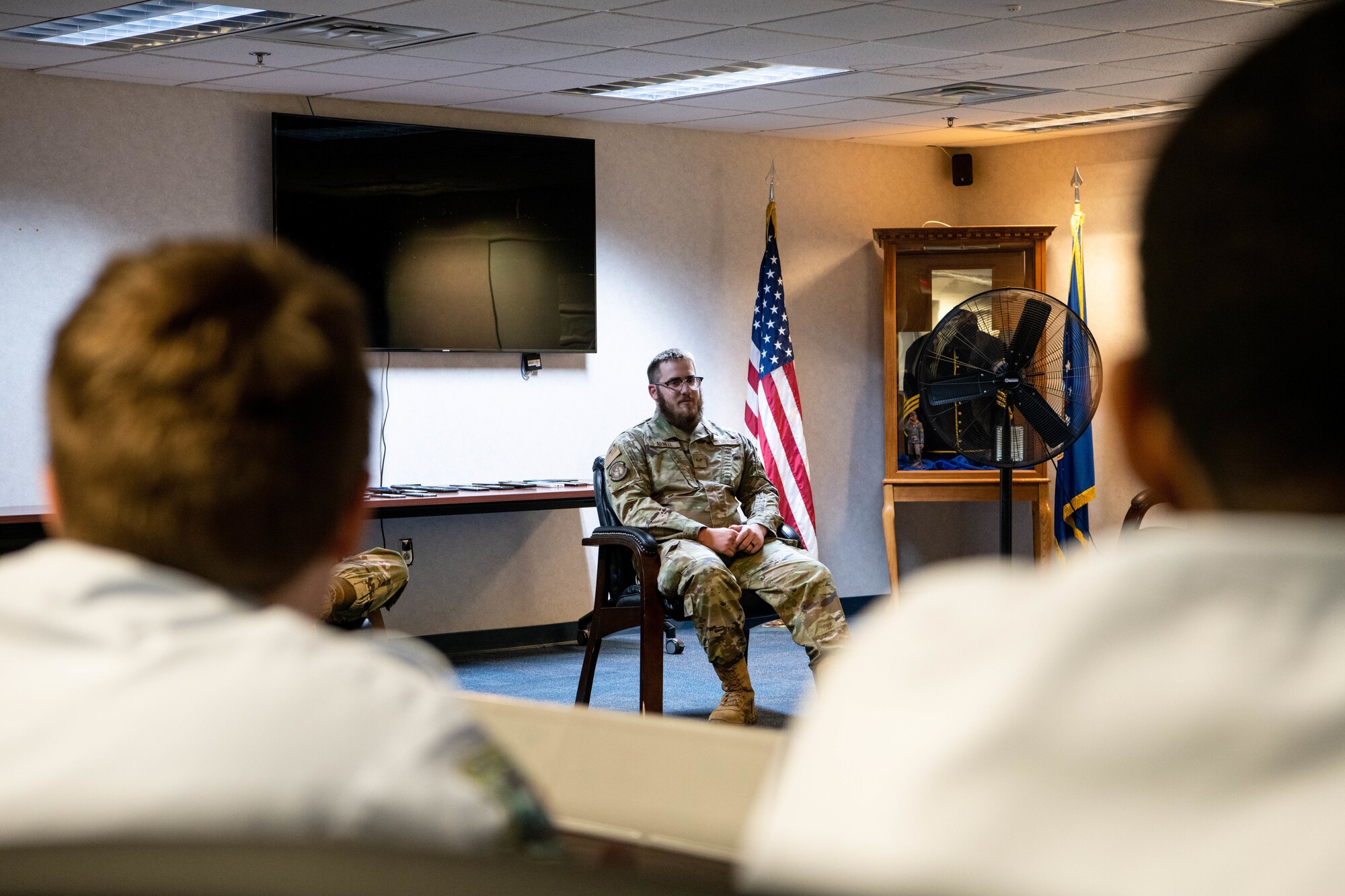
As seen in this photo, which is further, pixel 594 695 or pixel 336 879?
pixel 594 695

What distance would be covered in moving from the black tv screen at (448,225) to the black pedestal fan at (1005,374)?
2.10m

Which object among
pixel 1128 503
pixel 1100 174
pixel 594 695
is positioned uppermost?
pixel 1100 174

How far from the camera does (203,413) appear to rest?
0.71m

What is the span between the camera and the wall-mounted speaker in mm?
7801

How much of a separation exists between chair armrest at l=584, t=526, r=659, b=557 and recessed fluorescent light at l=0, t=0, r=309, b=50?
6.39ft

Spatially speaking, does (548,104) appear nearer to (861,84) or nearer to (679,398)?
(861,84)

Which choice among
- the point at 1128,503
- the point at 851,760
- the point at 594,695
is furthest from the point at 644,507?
the point at 851,760

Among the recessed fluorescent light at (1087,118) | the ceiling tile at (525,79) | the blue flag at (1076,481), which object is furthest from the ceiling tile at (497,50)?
→ the blue flag at (1076,481)

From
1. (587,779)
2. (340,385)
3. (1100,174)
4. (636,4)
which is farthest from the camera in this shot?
(1100,174)

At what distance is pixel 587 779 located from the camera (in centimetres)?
98

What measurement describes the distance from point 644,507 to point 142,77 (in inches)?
105

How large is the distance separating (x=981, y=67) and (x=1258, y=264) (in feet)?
17.7

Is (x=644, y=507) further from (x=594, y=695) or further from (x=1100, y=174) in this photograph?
(x=1100, y=174)

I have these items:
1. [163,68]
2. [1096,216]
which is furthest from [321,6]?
[1096,216]
